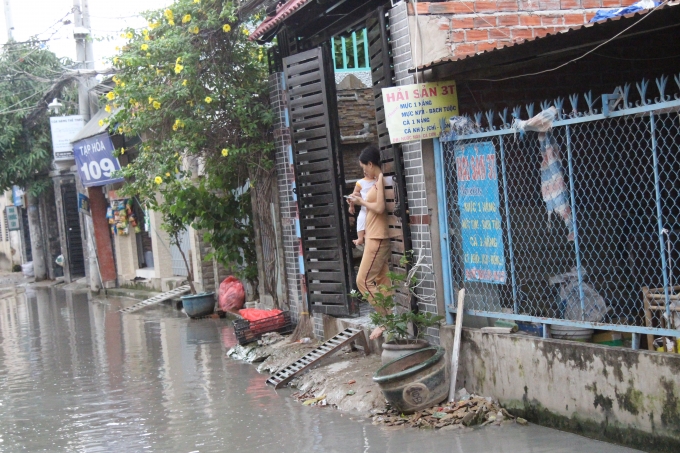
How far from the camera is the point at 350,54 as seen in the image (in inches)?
554

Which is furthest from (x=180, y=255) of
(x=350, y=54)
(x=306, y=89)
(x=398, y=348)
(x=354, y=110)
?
(x=398, y=348)

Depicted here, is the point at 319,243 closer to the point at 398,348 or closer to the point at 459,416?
the point at 398,348

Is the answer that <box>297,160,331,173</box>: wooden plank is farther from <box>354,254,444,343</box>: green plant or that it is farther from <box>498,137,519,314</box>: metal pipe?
<box>498,137,519,314</box>: metal pipe

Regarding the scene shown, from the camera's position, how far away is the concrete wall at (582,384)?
17.6ft

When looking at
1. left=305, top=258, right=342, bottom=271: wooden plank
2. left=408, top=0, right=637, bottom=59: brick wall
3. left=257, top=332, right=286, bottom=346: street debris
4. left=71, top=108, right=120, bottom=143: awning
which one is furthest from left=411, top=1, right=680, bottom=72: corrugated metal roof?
left=71, top=108, right=120, bottom=143: awning

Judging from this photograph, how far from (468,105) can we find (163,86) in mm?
5521

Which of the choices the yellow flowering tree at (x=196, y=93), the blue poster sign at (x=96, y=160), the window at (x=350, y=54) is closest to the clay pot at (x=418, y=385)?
the yellow flowering tree at (x=196, y=93)

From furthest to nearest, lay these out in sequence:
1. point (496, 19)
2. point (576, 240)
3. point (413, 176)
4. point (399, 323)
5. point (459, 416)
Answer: point (496, 19) < point (413, 176) < point (399, 323) < point (459, 416) < point (576, 240)

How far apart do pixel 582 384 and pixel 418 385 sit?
1.33 m

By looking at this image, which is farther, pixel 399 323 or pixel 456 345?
pixel 399 323

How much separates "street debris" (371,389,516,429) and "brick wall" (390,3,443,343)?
3.07 feet

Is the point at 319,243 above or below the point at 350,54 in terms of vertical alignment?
below

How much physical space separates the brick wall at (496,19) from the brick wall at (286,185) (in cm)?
362

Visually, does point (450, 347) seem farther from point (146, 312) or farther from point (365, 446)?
point (146, 312)
